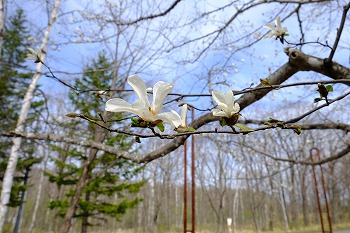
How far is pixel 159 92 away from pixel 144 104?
0.05m

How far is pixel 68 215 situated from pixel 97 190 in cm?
603

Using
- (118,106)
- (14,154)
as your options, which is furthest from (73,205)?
(118,106)

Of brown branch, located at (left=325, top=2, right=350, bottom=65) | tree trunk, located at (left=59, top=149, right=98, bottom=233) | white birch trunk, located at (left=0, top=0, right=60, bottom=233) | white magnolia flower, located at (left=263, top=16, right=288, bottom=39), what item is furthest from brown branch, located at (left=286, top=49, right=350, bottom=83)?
white birch trunk, located at (left=0, top=0, right=60, bottom=233)

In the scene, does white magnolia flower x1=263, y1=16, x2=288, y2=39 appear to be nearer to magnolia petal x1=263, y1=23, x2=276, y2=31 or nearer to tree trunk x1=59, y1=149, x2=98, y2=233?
magnolia petal x1=263, y1=23, x2=276, y2=31

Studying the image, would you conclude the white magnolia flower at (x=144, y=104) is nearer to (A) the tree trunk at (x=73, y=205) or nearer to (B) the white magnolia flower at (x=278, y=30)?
(B) the white magnolia flower at (x=278, y=30)

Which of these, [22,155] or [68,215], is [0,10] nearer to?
[68,215]

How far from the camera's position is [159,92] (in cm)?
65

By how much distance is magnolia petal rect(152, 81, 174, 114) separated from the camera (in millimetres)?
644

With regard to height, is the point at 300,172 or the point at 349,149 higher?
the point at 300,172

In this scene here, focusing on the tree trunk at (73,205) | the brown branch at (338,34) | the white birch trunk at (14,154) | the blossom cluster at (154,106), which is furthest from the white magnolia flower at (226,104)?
the white birch trunk at (14,154)

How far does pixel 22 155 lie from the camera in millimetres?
12117

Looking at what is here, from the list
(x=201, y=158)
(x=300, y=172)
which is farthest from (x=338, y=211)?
(x=201, y=158)

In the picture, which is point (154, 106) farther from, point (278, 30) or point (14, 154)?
point (14, 154)

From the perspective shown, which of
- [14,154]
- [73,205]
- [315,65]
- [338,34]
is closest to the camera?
[338,34]
